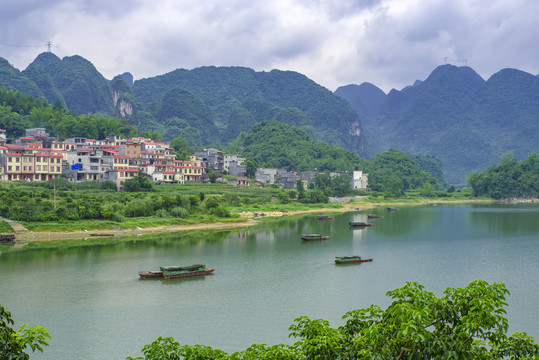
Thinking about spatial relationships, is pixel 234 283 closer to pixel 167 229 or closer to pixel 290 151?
pixel 167 229

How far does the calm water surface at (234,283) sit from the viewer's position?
693 inches

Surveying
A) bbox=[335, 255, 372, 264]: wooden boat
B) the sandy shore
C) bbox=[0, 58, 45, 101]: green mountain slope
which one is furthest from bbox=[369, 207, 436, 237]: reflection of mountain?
bbox=[0, 58, 45, 101]: green mountain slope

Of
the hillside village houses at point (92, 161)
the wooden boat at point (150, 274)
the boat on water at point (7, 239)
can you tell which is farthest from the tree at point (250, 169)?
the wooden boat at point (150, 274)

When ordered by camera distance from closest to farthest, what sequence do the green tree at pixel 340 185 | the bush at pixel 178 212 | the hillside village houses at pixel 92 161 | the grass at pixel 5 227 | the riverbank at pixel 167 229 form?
the grass at pixel 5 227 → the riverbank at pixel 167 229 → the bush at pixel 178 212 → the hillside village houses at pixel 92 161 → the green tree at pixel 340 185

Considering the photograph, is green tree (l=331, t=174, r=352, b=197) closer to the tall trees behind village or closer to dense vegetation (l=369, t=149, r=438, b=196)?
dense vegetation (l=369, t=149, r=438, b=196)

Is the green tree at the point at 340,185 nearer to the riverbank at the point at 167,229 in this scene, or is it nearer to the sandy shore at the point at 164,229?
the riverbank at the point at 167,229

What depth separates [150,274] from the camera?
25391 millimetres

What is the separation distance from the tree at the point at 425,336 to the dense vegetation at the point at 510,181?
3478 inches

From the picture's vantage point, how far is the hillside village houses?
2041 inches

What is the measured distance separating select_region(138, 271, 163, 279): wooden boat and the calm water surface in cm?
42

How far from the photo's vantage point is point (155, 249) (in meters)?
33.4

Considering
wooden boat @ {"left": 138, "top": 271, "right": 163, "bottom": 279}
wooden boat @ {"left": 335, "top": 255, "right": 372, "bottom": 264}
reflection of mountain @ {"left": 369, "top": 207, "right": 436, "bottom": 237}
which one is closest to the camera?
wooden boat @ {"left": 138, "top": 271, "right": 163, "bottom": 279}

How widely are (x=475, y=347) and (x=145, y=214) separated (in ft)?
125

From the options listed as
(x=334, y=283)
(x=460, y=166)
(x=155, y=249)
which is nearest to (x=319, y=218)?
(x=155, y=249)
